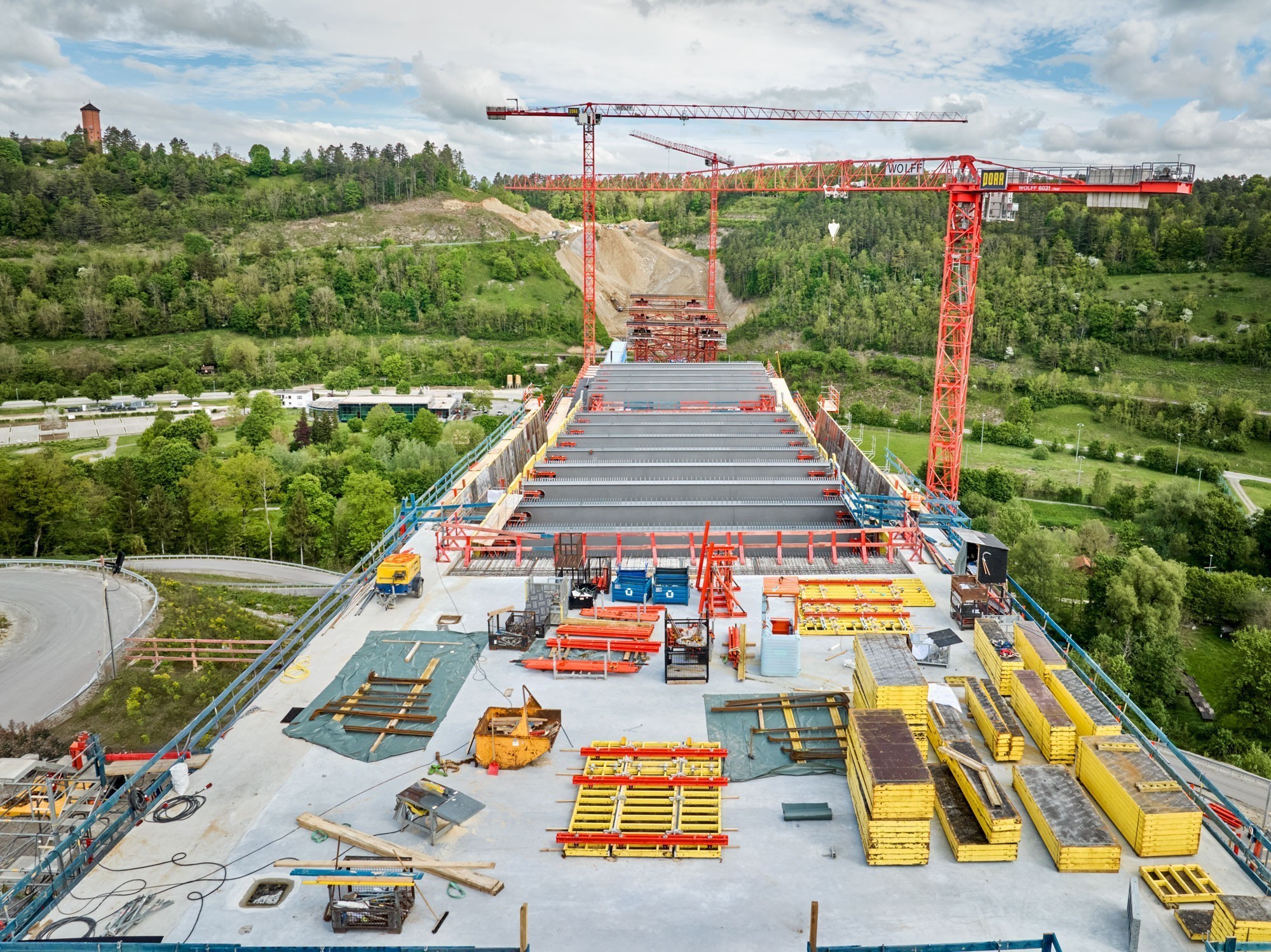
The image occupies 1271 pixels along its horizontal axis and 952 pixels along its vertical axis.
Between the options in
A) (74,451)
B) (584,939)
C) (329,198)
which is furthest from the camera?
(329,198)

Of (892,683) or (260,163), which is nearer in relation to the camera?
(892,683)

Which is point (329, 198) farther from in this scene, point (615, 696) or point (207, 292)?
point (615, 696)

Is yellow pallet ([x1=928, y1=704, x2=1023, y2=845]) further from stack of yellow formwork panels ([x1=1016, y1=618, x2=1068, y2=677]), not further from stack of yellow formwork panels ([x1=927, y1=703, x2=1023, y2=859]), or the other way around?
stack of yellow formwork panels ([x1=1016, y1=618, x2=1068, y2=677])

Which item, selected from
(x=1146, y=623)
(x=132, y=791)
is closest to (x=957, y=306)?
(x=1146, y=623)

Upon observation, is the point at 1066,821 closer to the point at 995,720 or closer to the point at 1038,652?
the point at 995,720

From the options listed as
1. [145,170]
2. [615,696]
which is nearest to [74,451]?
[615,696]

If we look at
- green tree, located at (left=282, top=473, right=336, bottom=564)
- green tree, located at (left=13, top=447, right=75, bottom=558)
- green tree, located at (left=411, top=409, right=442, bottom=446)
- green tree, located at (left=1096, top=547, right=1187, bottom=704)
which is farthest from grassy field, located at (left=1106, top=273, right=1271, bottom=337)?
green tree, located at (left=13, top=447, right=75, bottom=558)
